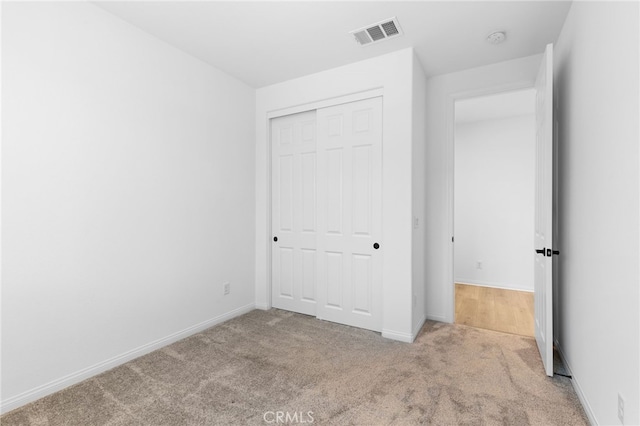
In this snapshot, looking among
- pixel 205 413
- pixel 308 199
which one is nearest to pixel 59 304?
pixel 205 413

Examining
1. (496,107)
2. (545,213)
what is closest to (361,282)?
(545,213)

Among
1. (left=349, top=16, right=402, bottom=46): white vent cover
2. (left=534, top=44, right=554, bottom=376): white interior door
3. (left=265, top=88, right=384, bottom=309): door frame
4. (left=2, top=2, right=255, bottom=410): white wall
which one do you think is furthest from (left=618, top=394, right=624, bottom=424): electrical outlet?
(left=2, top=2, right=255, bottom=410): white wall

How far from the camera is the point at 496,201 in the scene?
16.0 feet

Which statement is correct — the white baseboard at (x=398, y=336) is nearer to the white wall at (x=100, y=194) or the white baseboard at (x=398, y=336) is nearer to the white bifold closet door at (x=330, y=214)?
the white bifold closet door at (x=330, y=214)

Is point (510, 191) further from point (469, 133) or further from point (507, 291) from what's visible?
point (507, 291)

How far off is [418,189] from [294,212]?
134cm

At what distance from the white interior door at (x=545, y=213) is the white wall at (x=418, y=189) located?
0.94 metres

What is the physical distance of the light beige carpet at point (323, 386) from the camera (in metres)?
1.78

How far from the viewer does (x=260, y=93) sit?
3.65 m

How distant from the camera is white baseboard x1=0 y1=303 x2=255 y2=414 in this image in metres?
1.86

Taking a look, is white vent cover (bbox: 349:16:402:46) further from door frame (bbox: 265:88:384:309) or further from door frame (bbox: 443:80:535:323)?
door frame (bbox: 443:80:535:323)

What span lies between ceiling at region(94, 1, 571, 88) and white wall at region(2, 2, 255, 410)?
0.25 meters

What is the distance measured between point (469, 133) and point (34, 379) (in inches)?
222

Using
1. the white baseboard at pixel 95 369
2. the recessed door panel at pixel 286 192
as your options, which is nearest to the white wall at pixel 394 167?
the recessed door panel at pixel 286 192
